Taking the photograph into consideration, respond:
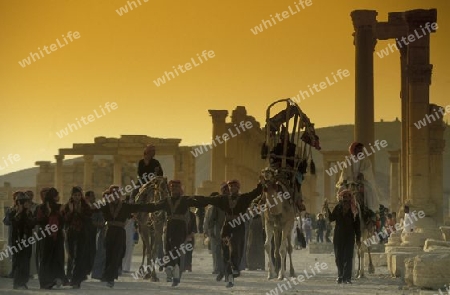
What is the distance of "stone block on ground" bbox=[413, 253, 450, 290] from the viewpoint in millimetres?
16609

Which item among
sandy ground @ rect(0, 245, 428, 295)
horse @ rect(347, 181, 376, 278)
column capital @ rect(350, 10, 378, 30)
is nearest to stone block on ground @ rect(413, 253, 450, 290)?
sandy ground @ rect(0, 245, 428, 295)

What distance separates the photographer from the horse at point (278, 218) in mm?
18608

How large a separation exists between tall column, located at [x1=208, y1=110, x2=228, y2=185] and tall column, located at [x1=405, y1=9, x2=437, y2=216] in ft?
63.5

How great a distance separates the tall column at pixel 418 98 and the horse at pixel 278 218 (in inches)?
387

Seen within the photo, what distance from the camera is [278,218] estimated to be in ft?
63.6

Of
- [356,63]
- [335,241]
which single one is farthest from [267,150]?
[356,63]

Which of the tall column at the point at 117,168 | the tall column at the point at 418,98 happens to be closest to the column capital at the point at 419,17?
the tall column at the point at 418,98

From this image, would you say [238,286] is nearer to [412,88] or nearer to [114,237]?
[114,237]

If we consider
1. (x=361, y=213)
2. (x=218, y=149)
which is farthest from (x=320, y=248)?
(x=361, y=213)

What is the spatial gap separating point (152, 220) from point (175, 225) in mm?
1764

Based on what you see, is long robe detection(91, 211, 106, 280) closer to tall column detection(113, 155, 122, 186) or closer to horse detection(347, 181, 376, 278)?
horse detection(347, 181, 376, 278)

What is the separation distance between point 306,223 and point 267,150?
90.5 feet

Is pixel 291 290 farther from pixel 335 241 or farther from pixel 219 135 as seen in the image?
pixel 219 135

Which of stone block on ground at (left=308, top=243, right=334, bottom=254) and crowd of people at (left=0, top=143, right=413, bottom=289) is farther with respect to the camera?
stone block on ground at (left=308, top=243, right=334, bottom=254)
